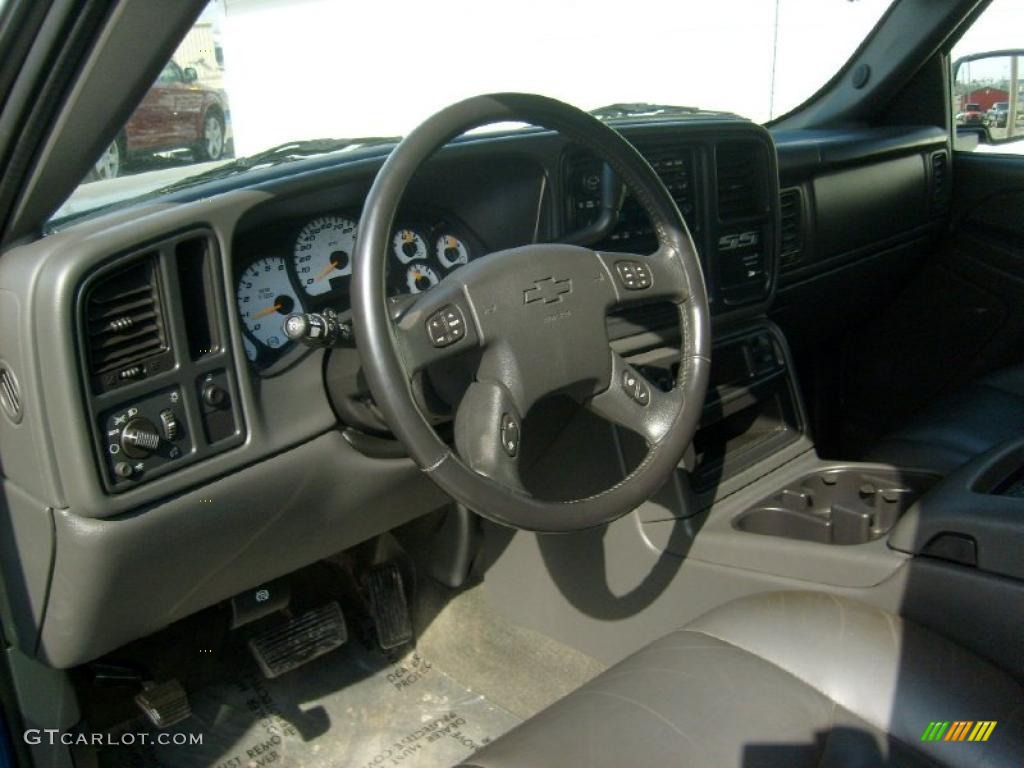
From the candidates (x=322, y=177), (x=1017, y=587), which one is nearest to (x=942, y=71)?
(x=1017, y=587)

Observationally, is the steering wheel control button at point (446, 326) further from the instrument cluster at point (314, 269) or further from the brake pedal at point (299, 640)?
the brake pedal at point (299, 640)

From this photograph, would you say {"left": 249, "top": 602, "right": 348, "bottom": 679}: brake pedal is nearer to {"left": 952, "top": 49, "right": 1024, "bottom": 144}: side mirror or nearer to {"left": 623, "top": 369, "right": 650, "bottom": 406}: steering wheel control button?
{"left": 623, "top": 369, "right": 650, "bottom": 406}: steering wheel control button

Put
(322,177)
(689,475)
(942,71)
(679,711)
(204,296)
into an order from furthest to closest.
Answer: (942,71), (689,475), (322,177), (204,296), (679,711)

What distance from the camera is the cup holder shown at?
2.14m

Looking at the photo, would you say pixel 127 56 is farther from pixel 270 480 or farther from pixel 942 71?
pixel 942 71

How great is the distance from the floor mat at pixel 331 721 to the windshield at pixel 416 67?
1.20 metres

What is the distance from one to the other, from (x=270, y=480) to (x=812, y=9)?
3598 millimetres

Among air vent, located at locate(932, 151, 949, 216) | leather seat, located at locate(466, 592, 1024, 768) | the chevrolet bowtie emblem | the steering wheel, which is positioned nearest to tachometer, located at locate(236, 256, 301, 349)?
the steering wheel

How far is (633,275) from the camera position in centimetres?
166

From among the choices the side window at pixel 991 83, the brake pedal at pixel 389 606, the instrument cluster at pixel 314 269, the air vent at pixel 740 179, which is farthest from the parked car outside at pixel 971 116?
the brake pedal at pixel 389 606

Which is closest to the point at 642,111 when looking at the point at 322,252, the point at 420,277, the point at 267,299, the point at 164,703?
the point at 420,277

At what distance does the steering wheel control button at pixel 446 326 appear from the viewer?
1.42m

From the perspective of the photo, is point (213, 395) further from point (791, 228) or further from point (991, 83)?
point (991, 83)

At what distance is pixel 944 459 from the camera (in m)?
2.29
